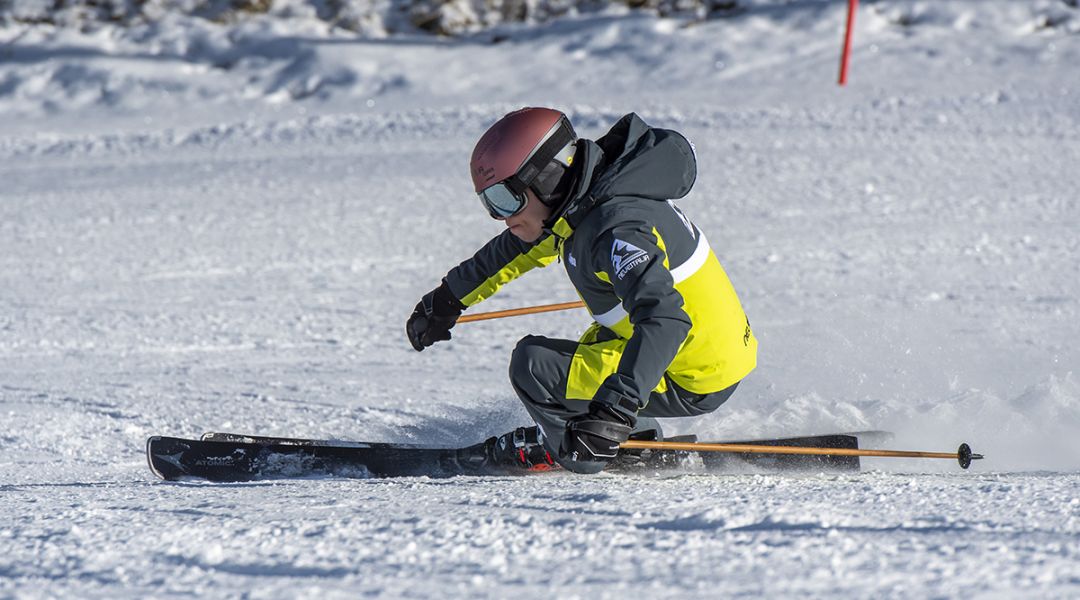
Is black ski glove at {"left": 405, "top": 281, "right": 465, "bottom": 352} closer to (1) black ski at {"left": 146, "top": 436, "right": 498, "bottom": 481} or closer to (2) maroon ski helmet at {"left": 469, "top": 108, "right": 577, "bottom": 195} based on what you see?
(1) black ski at {"left": 146, "top": 436, "right": 498, "bottom": 481}

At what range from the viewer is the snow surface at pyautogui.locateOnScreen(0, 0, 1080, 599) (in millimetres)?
2766

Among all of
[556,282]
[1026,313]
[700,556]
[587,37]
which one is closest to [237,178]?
[556,282]

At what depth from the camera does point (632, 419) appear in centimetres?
329

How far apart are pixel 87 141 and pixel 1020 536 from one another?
10.2 m

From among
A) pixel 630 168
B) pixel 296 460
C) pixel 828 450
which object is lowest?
pixel 296 460

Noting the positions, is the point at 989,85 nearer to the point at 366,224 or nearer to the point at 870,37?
the point at 870,37

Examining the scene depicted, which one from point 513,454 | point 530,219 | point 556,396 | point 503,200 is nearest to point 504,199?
point 503,200

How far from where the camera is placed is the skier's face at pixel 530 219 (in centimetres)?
357

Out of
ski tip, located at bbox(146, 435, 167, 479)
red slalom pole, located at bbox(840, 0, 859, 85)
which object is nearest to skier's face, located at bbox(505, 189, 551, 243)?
ski tip, located at bbox(146, 435, 167, 479)

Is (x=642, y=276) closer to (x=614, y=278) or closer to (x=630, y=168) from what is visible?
(x=614, y=278)

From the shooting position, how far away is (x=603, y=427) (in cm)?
326

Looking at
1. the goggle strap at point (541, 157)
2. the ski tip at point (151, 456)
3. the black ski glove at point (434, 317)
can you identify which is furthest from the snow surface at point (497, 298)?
the goggle strap at point (541, 157)

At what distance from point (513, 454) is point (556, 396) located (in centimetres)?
58

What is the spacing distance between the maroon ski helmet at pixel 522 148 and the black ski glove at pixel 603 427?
0.76 metres
